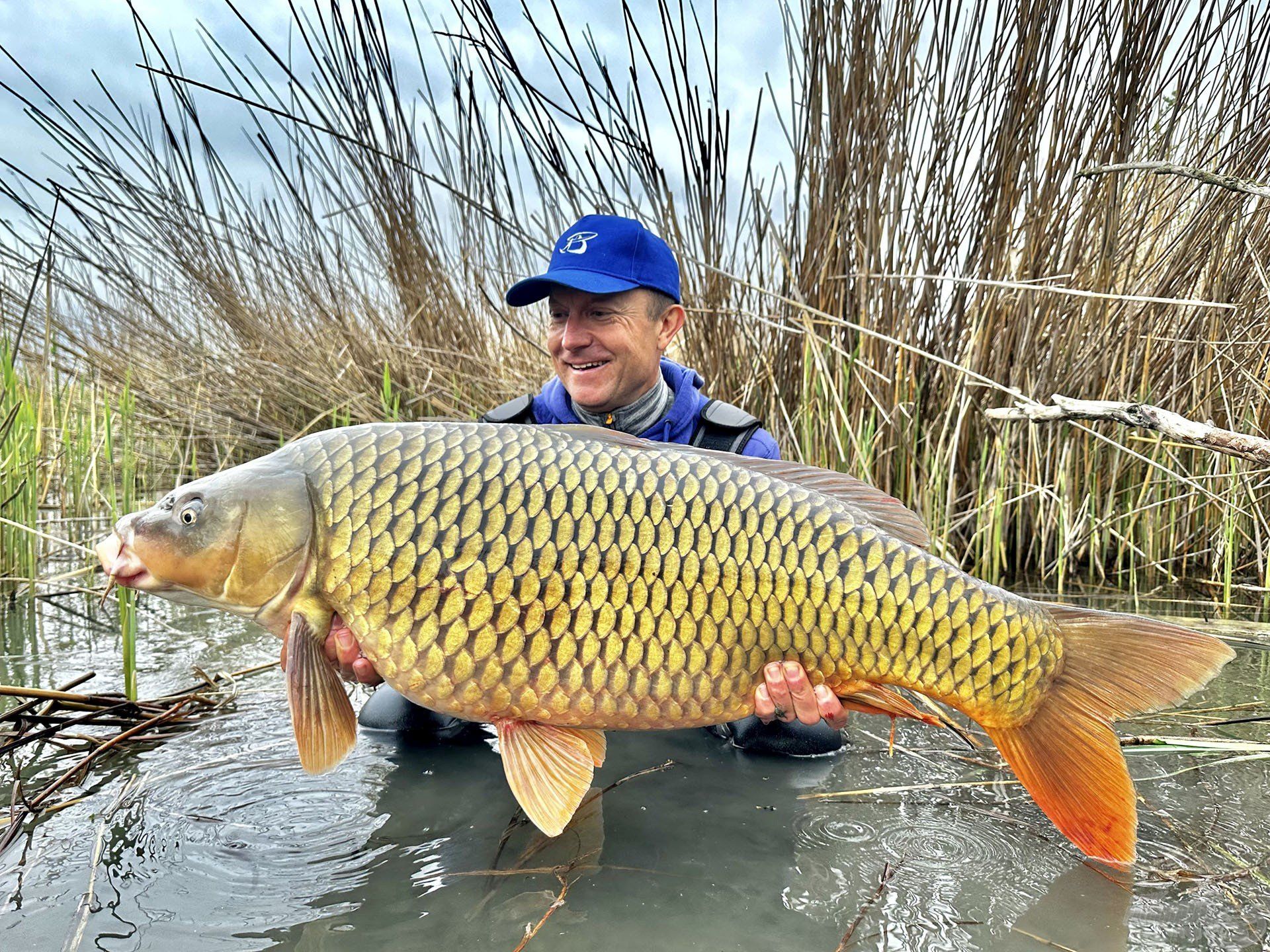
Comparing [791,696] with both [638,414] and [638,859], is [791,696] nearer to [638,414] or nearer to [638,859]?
[638,859]

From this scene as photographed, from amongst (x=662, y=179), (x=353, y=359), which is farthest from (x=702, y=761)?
(x=353, y=359)

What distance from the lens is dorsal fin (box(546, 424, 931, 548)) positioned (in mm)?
1577

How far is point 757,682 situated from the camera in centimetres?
149

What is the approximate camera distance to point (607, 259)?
2.39 m

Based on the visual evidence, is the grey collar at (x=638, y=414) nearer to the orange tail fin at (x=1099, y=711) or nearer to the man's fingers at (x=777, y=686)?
the man's fingers at (x=777, y=686)

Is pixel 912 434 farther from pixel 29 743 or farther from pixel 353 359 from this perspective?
pixel 353 359

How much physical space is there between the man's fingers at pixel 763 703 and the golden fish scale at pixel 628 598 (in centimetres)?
2

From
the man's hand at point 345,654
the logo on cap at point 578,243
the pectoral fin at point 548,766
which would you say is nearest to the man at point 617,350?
the logo on cap at point 578,243

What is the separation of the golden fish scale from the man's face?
3.27ft

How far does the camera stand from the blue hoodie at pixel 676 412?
8.07ft

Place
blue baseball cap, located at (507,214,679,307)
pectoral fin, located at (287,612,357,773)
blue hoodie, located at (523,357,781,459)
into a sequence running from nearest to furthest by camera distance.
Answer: pectoral fin, located at (287,612,357,773), blue baseball cap, located at (507,214,679,307), blue hoodie, located at (523,357,781,459)

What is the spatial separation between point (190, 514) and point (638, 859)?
920 mm

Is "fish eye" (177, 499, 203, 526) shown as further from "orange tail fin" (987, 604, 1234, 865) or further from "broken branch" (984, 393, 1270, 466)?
"broken branch" (984, 393, 1270, 466)

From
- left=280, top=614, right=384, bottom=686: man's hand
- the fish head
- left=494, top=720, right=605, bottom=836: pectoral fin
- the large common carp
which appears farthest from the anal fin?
the fish head
